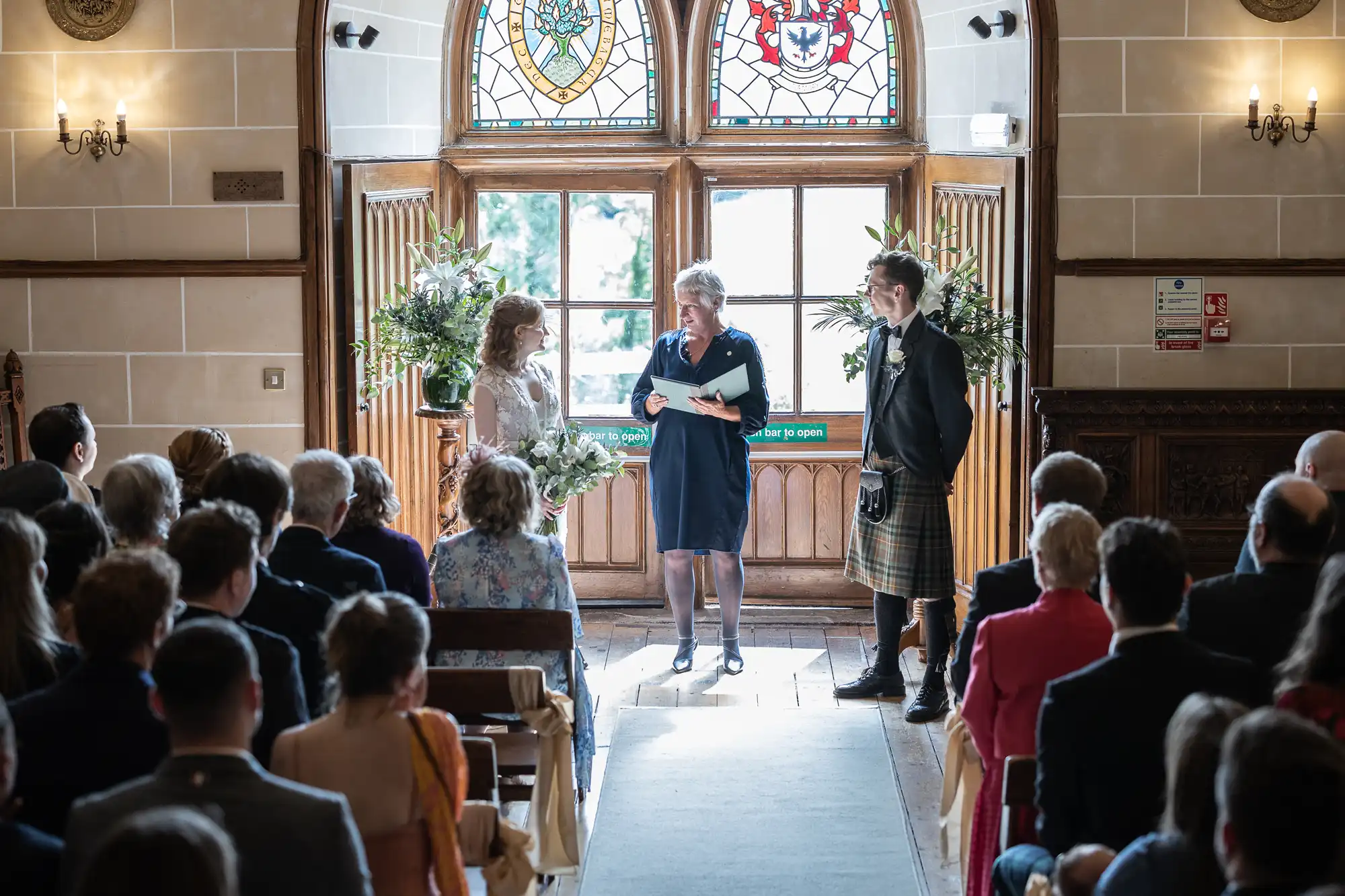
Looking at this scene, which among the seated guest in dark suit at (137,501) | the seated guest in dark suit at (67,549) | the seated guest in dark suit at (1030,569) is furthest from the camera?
the seated guest in dark suit at (1030,569)

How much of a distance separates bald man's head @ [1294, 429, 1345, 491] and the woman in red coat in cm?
118

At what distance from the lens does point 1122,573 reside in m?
2.58

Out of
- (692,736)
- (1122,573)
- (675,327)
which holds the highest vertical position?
(675,327)

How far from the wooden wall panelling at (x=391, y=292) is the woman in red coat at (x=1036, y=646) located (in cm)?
330

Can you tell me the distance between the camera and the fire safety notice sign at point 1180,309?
18.1 feet

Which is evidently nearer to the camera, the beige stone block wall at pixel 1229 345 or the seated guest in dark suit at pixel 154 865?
the seated guest in dark suit at pixel 154 865

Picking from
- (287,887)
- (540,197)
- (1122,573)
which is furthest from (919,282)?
(287,887)

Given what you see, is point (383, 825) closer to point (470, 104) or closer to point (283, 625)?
point (283, 625)

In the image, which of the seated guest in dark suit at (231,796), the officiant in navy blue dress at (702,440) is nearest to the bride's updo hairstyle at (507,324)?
the officiant in navy blue dress at (702,440)

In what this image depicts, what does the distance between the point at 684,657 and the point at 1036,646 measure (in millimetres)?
2721

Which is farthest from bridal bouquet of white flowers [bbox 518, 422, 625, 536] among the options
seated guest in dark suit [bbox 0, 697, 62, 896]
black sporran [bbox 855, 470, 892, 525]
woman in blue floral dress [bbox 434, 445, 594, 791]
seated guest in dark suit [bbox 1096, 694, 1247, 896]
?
seated guest in dark suit [bbox 1096, 694, 1247, 896]

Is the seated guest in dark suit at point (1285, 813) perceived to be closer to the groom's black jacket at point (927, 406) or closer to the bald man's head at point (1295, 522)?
the bald man's head at point (1295, 522)

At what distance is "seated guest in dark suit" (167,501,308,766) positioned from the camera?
266 centimetres

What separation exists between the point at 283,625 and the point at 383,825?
797mm
